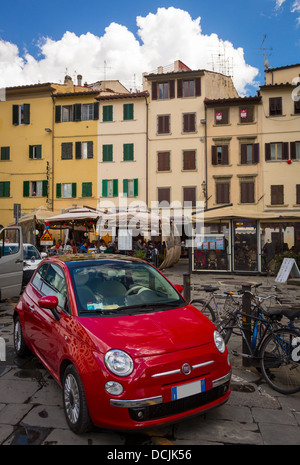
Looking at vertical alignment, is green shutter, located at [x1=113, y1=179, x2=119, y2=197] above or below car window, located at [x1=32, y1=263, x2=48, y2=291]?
above

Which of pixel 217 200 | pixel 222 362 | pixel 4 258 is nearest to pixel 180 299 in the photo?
pixel 222 362

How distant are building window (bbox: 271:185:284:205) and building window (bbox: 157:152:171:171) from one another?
8.49 metres

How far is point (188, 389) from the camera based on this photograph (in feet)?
9.45

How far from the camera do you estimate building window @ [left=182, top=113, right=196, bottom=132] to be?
2876 centimetres

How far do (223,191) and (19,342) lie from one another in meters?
24.6

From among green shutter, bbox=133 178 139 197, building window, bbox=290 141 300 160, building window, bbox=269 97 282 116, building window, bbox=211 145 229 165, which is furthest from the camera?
green shutter, bbox=133 178 139 197

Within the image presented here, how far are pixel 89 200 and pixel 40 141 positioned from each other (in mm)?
7202

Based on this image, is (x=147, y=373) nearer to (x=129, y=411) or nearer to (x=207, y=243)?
(x=129, y=411)

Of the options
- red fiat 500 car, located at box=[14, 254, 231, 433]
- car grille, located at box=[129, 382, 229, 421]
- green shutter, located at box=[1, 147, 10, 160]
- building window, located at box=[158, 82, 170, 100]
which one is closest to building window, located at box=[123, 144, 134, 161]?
building window, located at box=[158, 82, 170, 100]

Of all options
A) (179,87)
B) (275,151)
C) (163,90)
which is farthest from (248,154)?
(163,90)

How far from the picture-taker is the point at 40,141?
31.2 meters

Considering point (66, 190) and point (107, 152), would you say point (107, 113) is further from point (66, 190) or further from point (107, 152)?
point (66, 190)

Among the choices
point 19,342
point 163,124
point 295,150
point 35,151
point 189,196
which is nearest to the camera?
point 19,342

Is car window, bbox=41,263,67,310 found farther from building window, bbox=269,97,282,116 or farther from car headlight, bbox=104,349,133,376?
building window, bbox=269,97,282,116
